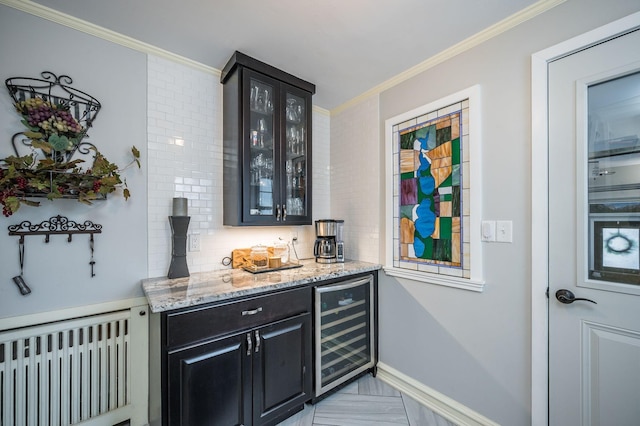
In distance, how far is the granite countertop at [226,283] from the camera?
139 cm

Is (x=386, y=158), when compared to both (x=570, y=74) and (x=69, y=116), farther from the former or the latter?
(x=69, y=116)

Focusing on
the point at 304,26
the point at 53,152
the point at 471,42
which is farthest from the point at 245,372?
the point at 471,42

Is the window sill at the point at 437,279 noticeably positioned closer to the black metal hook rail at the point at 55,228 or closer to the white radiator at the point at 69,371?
the white radiator at the point at 69,371

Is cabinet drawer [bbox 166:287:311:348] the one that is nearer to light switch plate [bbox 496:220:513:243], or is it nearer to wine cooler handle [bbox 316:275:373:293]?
wine cooler handle [bbox 316:275:373:293]

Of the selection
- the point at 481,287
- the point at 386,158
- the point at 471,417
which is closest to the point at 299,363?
the point at 471,417

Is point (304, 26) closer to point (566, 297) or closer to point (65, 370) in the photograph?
point (566, 297)

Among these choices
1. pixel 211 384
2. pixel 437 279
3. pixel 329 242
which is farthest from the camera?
pixel 329 242

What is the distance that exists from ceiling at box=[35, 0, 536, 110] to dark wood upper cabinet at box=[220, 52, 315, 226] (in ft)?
0.52

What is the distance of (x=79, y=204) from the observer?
1.59 meters

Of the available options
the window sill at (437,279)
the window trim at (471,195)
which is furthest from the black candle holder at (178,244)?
the window trim at (471,195)

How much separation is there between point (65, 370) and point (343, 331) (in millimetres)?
1780

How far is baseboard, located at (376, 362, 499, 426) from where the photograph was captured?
1728mm

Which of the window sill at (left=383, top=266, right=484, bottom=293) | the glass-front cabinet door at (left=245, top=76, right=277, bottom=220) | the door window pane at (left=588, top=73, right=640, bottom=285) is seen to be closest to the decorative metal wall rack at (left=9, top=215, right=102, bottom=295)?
the glass-front cabinet door at (left=245, top=76, right=277, bottom=220)

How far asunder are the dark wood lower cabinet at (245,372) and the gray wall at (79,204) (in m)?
0.71
